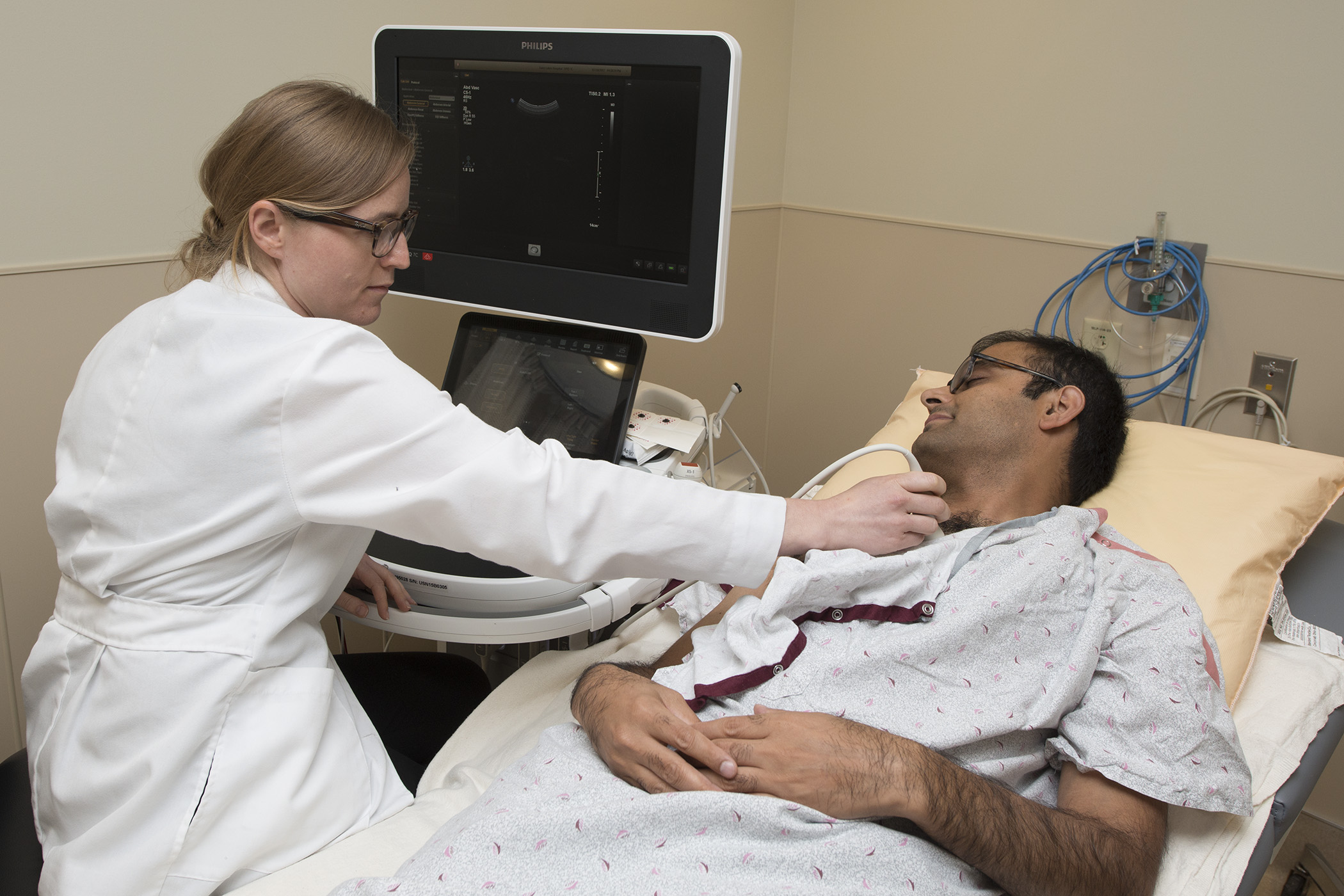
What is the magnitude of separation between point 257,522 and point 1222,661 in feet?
4.23

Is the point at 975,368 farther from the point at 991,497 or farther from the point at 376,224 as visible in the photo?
the point at 376,224

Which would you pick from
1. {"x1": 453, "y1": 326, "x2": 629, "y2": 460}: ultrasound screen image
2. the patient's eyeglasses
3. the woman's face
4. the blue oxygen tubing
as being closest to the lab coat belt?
the woman's face

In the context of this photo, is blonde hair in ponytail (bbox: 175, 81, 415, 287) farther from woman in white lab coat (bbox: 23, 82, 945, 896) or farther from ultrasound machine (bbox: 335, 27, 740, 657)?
ultrasound machine (bbox: 335, 27, 740, 657)

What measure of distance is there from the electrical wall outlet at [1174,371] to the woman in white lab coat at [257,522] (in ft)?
4.63

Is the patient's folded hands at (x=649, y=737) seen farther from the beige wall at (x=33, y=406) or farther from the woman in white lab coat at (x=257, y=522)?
the beige wall at (x=33, y=406)

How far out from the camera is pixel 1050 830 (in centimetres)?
97

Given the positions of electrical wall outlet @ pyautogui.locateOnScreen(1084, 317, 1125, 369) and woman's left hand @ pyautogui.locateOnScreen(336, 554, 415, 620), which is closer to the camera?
woman's left hand @ pyautogui.locateOnScreen(336, 554, 415, 620)

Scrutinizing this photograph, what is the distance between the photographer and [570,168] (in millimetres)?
1513

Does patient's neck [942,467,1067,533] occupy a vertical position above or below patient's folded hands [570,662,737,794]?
above

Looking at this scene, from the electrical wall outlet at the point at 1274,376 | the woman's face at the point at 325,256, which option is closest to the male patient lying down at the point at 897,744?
the woman's face at the point at 325,256

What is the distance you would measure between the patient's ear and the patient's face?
0.02m

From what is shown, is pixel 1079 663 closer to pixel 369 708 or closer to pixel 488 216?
pixel 369 708

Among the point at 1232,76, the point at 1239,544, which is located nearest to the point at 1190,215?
the point at 1232,76

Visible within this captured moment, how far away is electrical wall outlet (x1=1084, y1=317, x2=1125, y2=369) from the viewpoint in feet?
7.10
